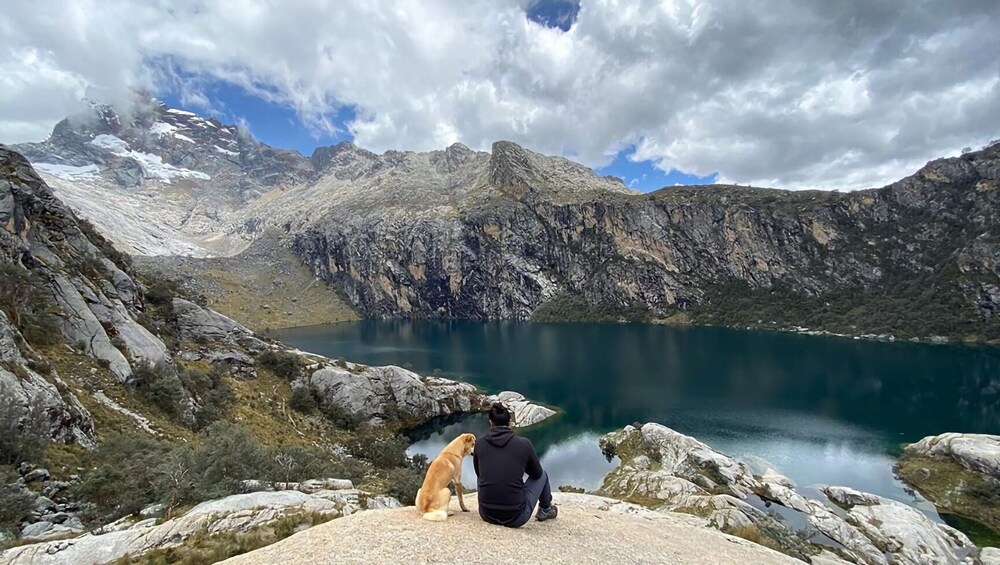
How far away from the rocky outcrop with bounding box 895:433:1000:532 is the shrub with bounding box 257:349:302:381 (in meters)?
65.7

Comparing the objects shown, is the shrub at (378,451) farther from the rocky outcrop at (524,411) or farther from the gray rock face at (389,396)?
the rocky outcrop at (524,411)

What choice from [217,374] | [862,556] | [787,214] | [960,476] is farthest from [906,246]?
[217,374]

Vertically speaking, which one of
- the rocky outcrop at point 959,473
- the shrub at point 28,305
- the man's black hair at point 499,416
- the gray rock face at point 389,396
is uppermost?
the shrub at point 28,305

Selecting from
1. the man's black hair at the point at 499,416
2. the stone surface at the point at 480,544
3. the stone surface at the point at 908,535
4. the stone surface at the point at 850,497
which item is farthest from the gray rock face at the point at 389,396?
the man's black hair at the point at 499,416

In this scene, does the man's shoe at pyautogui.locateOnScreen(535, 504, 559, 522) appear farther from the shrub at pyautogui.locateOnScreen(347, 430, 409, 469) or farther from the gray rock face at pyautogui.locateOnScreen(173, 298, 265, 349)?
the gray rock face at pyautogui.locateOnScreen(173, 298, 265, 349)

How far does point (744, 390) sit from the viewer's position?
77.2 metres

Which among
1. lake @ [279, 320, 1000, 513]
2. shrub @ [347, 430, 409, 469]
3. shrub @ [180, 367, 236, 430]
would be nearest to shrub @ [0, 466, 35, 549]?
shrub @ [180, 367, 236, 430]

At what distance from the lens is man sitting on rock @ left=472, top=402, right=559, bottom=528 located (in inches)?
347

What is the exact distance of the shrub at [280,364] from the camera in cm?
5503

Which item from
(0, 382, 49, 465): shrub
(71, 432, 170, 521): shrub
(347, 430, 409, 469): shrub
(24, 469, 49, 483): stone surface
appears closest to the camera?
(71, 432, 170, 521): shrub

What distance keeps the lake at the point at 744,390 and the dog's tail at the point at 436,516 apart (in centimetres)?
3941

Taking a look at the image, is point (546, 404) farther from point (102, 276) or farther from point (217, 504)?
point (217, 504)

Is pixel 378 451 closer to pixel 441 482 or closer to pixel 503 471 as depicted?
pixel 441 482

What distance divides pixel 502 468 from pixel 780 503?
35928mm
